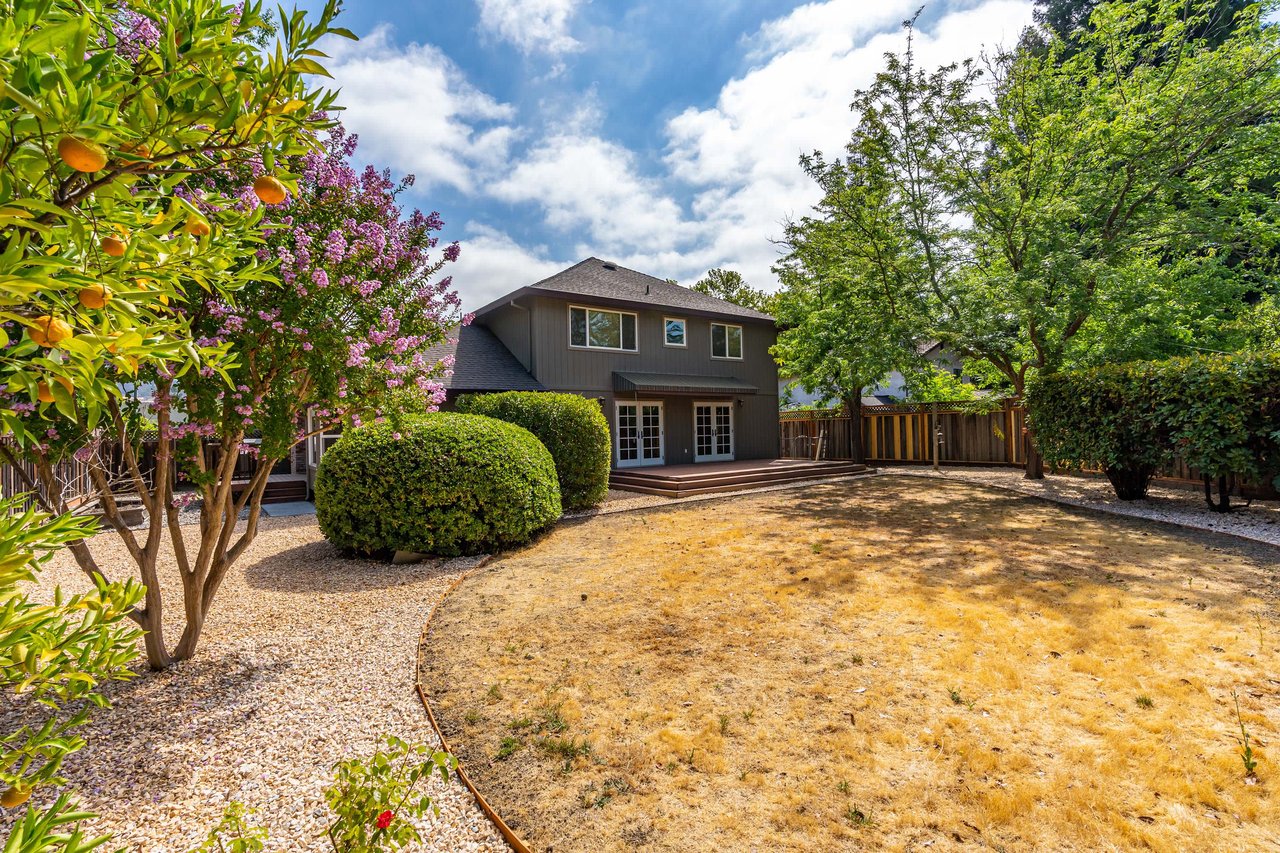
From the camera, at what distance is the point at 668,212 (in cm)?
1527

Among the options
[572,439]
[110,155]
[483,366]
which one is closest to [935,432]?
[572,439]

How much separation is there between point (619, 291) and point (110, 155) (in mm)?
15030

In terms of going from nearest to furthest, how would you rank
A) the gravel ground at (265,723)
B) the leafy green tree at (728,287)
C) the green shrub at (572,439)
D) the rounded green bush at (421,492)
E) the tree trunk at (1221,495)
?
the gravel ground at (265,723) < the rounded green bush at (421,492) < the tree trunk at (1221,495) < the green shrub at (572,439) < the leafy green tree at (728,287)

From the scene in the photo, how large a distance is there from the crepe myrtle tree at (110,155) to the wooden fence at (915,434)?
52.1 feet

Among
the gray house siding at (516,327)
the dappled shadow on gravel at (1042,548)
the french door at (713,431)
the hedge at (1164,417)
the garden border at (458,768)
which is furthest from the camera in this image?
the french door at (713,431)

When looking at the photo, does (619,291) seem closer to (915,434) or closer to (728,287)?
(915,434)

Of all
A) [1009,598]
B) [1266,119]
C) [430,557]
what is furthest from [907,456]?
[430,557]

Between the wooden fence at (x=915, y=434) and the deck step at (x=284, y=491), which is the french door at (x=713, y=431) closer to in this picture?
the wooden fence at (x=915, y=434)

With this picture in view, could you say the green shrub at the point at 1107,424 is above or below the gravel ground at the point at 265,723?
above

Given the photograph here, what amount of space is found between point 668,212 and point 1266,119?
505 inches

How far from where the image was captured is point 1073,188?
10773 mm

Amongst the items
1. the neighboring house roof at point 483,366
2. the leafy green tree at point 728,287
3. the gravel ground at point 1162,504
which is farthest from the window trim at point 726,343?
the leafy green tree at point 728,287

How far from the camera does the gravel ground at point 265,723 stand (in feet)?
7.88

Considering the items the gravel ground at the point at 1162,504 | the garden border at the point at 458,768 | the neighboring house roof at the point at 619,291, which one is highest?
the neighboring house roof at the point at 619,291
